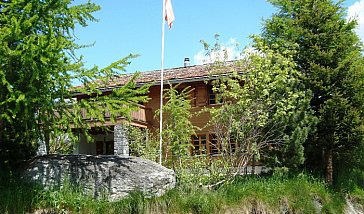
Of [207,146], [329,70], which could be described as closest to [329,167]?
[329,70]

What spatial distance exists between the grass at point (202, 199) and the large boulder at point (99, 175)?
336mm

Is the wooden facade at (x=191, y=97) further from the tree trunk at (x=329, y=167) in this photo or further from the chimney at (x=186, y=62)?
the tree trunk at (x=329, y=167)

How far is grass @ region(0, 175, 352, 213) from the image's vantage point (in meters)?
10.3

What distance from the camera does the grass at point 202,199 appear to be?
33.9ft

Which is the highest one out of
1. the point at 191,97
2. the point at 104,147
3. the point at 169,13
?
the point at 169,13

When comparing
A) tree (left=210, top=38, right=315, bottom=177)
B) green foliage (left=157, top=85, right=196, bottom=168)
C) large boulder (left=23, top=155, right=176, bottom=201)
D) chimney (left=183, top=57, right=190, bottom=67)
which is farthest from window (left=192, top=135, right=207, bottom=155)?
chimney (left=183, top=57, right=190, bottom=67)

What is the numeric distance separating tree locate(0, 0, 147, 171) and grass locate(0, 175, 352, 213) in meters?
1.63

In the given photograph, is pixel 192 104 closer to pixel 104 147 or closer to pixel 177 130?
pixel 104 147

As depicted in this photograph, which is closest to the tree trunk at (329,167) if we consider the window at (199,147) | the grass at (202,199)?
the grass at (202,199)

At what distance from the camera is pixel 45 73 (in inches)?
368

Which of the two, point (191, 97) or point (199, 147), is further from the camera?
point (191, 97)

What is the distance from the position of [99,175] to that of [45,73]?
3542 millimetres

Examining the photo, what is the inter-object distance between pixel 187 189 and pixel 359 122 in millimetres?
6803

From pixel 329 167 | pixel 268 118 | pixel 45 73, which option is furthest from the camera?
pixel 329 167
